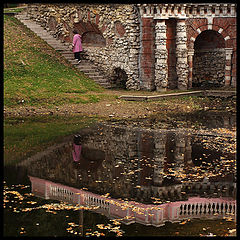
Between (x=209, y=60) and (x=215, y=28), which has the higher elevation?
(x=215, y=28)

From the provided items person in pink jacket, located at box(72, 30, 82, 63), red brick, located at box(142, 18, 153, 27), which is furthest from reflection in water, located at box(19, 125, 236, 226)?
person in pink jacket, located at box(72, 30, 82, 63)

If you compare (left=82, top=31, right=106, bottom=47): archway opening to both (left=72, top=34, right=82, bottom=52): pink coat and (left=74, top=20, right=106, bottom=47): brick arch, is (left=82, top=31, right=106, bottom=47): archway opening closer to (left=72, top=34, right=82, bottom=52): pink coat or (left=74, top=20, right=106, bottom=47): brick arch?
(left=74, top=20, right=106, bottom=47): brick arch

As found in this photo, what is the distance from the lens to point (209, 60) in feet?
87.1

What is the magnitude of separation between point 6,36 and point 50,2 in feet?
10.5

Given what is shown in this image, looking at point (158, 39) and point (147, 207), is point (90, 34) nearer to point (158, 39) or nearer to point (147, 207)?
point (158, 39)

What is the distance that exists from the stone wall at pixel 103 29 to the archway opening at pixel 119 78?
1.15ft

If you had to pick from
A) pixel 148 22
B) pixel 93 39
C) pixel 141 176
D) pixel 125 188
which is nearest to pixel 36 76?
pixel 93 39

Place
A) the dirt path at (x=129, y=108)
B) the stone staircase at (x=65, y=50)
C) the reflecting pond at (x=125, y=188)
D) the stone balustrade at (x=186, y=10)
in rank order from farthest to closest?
the stone staircase at (x=65, y=50)
the stone balustrade at (x=186, y=10)
the dirt path at (x=129, y=108)
the reflecting pond at (x=125, y=188)

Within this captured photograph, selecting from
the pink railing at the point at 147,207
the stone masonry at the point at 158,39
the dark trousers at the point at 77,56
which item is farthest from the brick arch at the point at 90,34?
the pink railing at the point at 147,207

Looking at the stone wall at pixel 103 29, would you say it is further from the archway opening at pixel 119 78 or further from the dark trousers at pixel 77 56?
the dark trousers at pixel 77 56

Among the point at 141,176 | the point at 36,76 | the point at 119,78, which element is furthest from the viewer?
the point at 119,78

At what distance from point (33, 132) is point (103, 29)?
11184 millimetres

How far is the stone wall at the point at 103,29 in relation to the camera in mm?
24391

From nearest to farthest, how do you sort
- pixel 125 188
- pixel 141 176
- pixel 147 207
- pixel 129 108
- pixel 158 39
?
1. pixel 147 207
2. pixel 125 188
3. pixel 141 176
4. pixel 129 108
5. pixel 158 39
